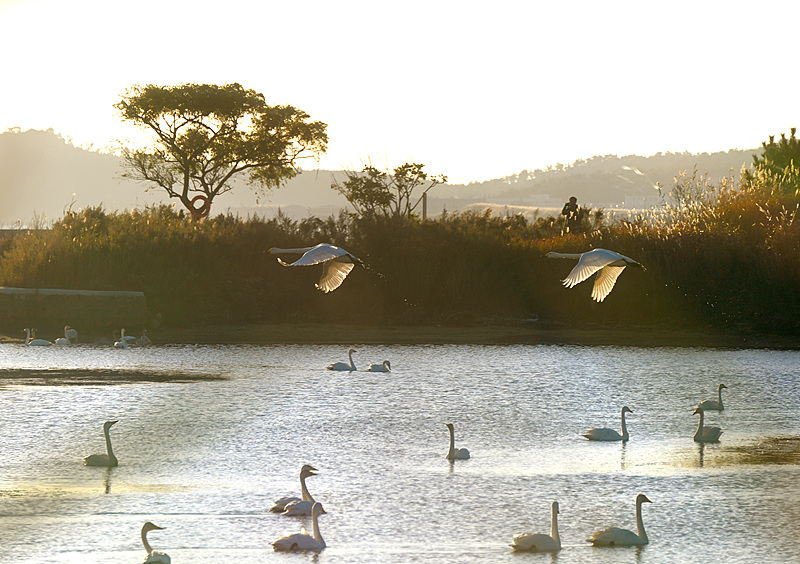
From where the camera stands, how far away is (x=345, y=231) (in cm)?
3058

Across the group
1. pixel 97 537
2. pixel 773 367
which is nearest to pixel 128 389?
pixel 97 537

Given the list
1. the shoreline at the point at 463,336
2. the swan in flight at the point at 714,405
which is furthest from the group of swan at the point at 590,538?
the shoreline at the point at 463,336

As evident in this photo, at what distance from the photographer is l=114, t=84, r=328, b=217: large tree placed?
5181cm

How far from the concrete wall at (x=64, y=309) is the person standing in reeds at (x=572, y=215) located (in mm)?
13041

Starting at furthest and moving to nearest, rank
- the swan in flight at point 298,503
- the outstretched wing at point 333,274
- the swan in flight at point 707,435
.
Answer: the outstretched wing at point 333,274, the swan in flight at point 707,435, the swan in flight at point 298,503

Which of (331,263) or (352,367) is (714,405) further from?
(331,263)

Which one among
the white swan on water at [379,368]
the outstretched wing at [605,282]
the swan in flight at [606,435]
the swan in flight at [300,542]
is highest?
the outstretched wing at [605,282]

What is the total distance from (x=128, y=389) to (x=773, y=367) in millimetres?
11261

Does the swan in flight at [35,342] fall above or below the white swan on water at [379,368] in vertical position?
above

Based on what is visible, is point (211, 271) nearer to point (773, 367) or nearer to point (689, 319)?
point (689, 319)

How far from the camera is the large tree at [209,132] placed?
5181 centimetres

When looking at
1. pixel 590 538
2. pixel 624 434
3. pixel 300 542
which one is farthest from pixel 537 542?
pixel 624 434

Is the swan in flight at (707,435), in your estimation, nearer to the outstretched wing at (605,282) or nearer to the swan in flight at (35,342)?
the outstretched wing at (605,282)

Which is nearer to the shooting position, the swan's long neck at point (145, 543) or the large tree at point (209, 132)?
the swan's long neck at point (145, 543)
